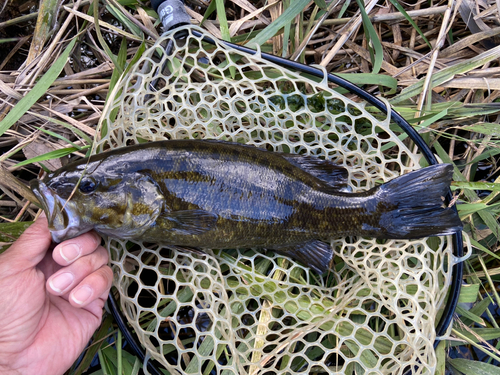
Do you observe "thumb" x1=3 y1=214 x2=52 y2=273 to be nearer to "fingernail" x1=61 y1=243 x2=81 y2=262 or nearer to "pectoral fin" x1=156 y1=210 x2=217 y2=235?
"fingernail" x1=61 y1=243 x2=81 y2=262

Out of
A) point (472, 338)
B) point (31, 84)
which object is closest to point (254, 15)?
point (31, 84)

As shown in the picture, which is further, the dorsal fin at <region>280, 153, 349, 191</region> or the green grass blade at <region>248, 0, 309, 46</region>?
the green grass blade at <region>248, 0, 309, 46</region>

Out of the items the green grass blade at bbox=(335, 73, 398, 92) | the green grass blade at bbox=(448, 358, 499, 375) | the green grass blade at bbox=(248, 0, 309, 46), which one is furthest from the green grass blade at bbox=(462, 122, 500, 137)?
the green grass blade at bbox=(448, 358, 499, 375)

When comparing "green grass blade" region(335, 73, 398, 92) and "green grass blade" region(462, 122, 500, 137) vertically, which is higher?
"green grass blade" region(335, 73, 398, 92)

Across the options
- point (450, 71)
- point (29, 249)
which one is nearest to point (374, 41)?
point (450, 71)

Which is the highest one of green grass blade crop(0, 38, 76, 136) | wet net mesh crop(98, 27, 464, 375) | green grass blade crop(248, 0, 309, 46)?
green grass blade crop(248, 0, 309, 46)

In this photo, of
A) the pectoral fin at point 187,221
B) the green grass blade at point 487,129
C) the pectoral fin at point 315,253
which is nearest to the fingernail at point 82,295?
the pectoral fin at point 187,221

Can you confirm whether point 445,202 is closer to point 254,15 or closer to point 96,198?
point 254,15

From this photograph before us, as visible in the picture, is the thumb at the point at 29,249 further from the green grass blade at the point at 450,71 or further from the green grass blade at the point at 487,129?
the green grass blade at the point at 487,129
